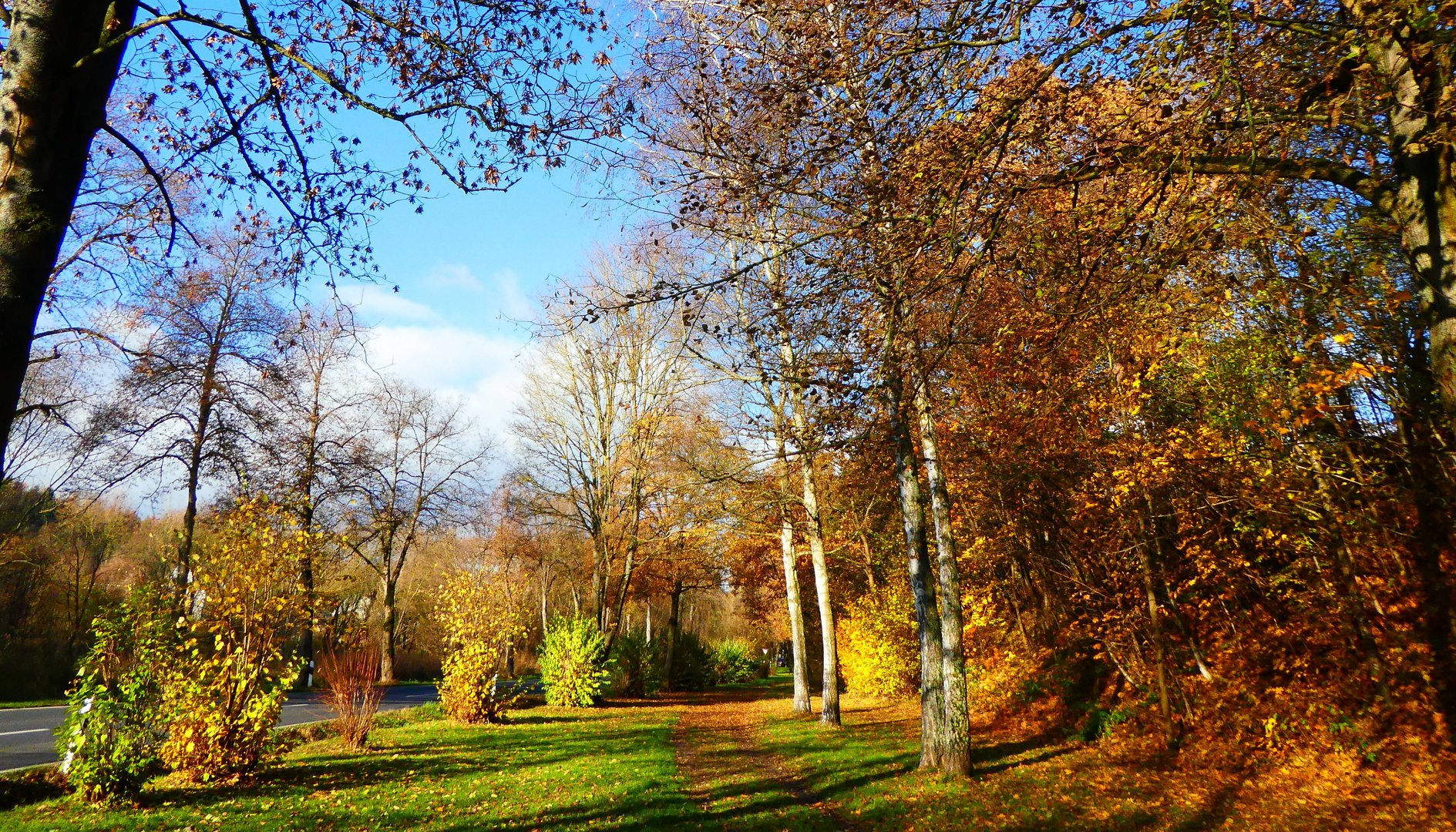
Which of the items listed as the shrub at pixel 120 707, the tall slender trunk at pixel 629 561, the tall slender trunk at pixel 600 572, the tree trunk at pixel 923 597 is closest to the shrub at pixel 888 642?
the tall slender trunk at pixel 629 561

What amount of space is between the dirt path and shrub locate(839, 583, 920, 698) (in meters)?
3.65

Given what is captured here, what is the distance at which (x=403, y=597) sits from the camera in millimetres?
43125

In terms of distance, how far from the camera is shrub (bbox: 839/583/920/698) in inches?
723

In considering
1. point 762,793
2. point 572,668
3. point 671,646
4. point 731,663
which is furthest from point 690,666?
point 762,793

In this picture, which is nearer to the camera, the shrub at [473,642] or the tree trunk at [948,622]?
the tree trunk at [948,622]

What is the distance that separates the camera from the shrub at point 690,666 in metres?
29.5

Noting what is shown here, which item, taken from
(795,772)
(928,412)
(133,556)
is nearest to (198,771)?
(795,772)

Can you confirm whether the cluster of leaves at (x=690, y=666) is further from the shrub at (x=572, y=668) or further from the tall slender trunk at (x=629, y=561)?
the shrub at (x=572, y=668)

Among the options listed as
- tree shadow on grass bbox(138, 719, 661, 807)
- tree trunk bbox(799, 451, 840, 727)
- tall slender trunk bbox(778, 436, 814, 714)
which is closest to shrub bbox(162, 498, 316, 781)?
tree shadow on grass bbox(138, 719, 661, 807)

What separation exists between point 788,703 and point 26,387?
20.6 meters

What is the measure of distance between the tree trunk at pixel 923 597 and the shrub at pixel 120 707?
9.20 meters

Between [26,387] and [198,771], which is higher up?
[26,387]

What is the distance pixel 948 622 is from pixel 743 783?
3.51m

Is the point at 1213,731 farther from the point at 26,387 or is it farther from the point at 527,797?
the point at 26,387
